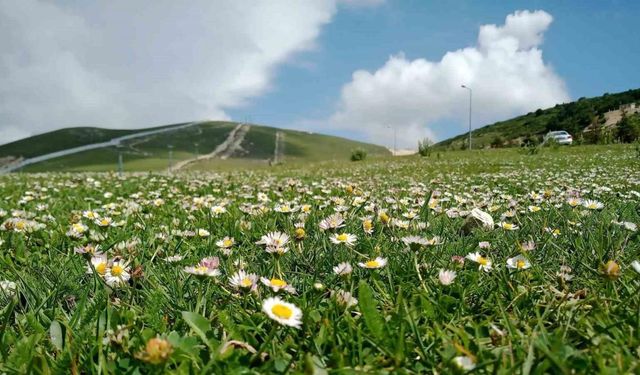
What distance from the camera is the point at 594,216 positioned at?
3.41 m

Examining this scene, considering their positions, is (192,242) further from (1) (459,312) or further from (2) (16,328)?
(1) (459,312)

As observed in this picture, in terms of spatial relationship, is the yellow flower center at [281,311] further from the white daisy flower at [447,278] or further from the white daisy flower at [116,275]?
the white daisy flower at [116,275]

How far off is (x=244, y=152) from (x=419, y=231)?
96.3 metres

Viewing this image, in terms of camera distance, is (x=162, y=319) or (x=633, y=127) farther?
(x=633, y=127)

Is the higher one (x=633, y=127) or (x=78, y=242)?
(x=633, y=127)

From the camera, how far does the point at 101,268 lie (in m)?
2.15

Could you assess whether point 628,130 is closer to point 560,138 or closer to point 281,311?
point 560,138

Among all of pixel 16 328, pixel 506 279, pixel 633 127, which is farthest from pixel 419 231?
pixel 633 127

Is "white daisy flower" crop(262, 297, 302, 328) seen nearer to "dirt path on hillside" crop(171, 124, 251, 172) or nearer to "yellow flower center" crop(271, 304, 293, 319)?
"yellow flower center" crop(271, 304, 293, 319)

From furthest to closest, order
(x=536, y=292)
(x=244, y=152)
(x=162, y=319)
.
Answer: (x=244, y=152) < (x=536, y=292) < (x=162, y=319)

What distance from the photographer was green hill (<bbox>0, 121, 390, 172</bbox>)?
80.7 metres

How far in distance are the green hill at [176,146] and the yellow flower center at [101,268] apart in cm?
7061

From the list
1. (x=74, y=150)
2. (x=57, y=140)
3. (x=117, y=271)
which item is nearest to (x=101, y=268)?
(x=117, y=271)

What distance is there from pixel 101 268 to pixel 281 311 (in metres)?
1.16
